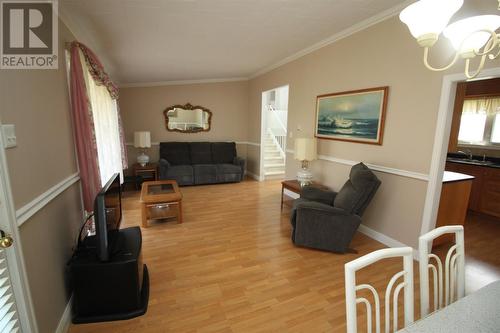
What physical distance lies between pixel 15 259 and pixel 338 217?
2542 millimetres

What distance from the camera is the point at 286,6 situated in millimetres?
2338

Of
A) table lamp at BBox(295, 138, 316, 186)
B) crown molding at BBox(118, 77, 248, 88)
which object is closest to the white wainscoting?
table lamp at BBox(295, 138, 316, 186)

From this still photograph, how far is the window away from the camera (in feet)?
13.6

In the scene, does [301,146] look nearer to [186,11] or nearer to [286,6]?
[286,6]

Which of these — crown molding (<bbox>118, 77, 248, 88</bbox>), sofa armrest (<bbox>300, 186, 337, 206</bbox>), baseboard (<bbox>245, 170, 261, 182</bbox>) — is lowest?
baseboard (<bbox>245, 170, 261, 182</bbox>)

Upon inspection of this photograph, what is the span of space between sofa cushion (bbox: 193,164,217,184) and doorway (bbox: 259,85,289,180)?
121cm

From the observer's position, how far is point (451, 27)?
1.18 metres

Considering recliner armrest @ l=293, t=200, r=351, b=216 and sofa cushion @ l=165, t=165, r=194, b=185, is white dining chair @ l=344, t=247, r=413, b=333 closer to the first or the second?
recliner armrest @ l=293, t=200, r=351, b=216

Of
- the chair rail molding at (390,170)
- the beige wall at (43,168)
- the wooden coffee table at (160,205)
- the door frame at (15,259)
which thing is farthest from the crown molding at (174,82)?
the door frame at (15,259)

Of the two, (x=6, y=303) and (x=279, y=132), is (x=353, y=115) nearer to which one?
(x=6, y=303)

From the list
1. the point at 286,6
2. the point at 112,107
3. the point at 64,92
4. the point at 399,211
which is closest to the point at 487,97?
the point at 399,211

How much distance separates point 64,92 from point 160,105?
13.5 feet

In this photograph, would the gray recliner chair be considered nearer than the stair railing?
Yes

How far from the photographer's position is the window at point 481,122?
4.15m
